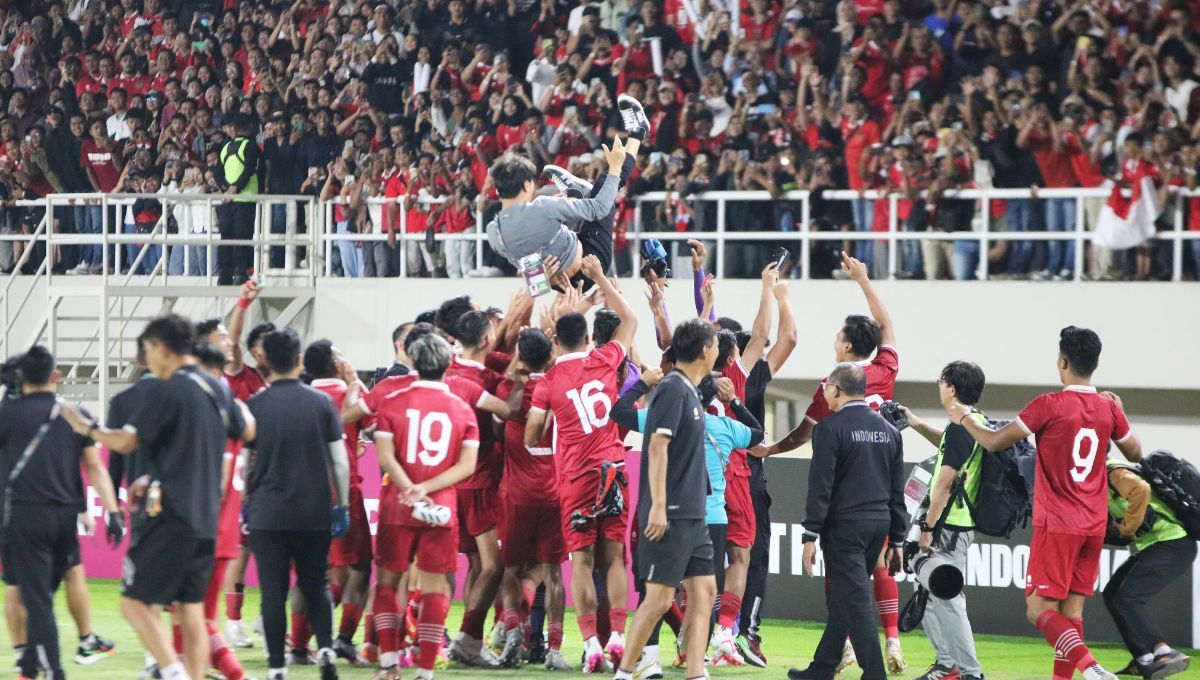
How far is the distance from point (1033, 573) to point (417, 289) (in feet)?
32.3

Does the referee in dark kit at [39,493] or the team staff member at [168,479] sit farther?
the referee in dark kit at [39,493]

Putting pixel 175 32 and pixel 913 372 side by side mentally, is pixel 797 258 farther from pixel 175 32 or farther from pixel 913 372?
pixel 175 32

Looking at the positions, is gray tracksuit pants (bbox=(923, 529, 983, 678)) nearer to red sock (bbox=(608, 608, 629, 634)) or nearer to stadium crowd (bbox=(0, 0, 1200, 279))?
red sock (bbox=(608, 608, 629, 634))

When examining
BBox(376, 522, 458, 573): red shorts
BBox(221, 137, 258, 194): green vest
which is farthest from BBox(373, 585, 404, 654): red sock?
BBox(221, 137, 258, 194): green vest

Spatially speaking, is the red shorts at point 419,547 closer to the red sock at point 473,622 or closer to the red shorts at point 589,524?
the red shorts at point 589,524

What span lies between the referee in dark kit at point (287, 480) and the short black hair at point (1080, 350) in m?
3.76

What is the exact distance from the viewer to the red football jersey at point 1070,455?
27.1 feet

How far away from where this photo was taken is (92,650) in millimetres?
9289

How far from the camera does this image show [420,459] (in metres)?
7.93

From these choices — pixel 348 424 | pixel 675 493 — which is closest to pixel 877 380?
pixel 675 493

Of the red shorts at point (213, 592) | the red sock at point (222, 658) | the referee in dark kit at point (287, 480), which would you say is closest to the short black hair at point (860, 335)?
the referee in dark kit at point (287, 480)

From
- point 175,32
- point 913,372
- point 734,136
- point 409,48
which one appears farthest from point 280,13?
point 913,372

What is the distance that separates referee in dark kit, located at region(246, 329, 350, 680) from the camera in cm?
766

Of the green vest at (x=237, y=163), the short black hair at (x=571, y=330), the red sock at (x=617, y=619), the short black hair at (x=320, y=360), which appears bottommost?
the red sock at (x=617, y=619)
